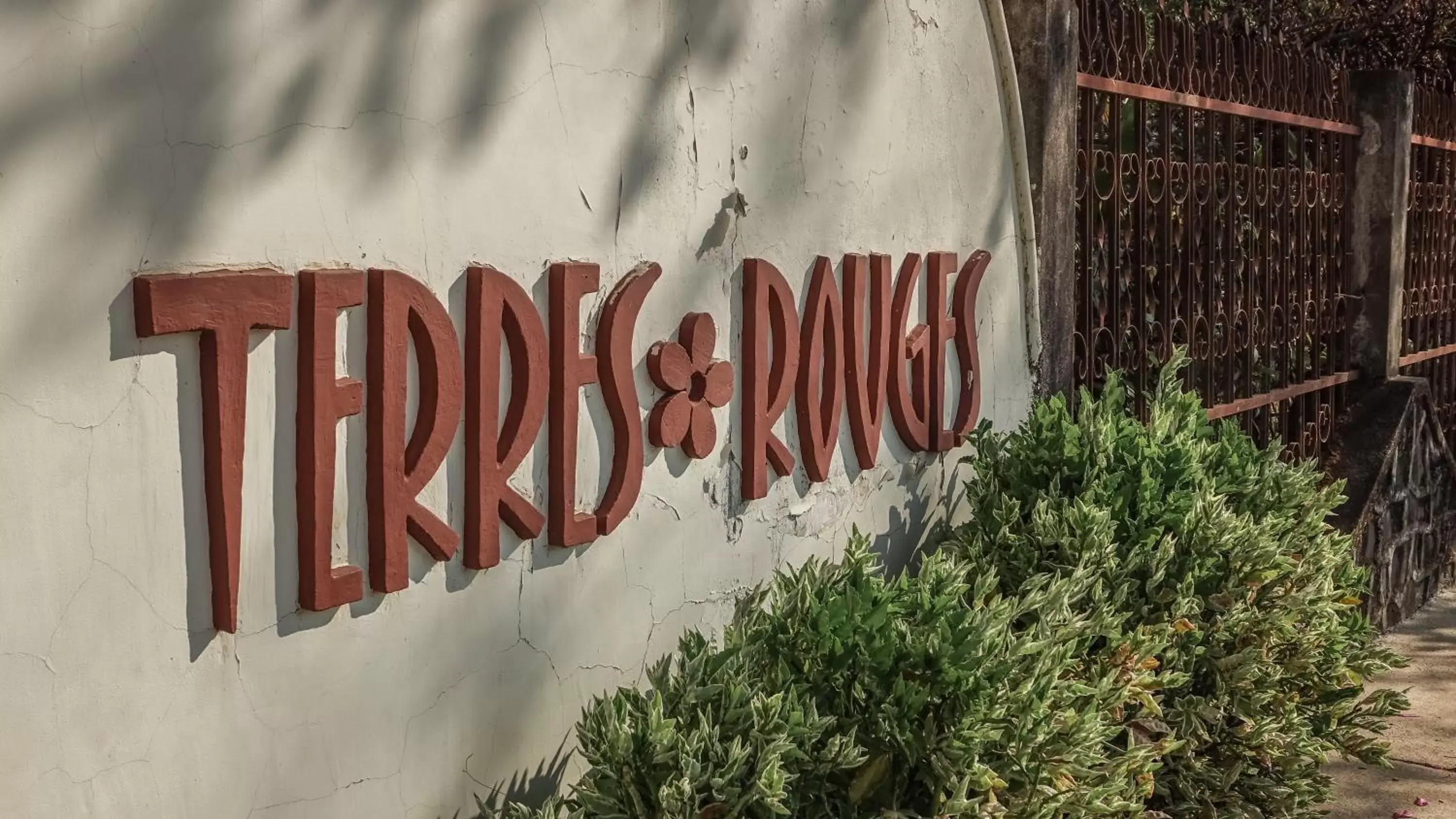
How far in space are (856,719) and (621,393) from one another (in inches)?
27.1

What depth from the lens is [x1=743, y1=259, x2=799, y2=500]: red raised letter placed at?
2.98 m

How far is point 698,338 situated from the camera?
2.82 m

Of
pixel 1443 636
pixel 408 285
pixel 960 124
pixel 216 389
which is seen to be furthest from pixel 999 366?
pixel 1443 636

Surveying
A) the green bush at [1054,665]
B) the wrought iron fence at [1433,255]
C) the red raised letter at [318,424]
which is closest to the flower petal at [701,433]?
the green bush at [1054,665]

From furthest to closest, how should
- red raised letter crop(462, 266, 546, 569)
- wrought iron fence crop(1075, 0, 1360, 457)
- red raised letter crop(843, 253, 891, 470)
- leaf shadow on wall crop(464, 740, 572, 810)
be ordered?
wrought iron fence crop(1075, 0, 1360, 457) → red raised letter crop(843, 253, 891, 470) → leaf shadow on wall crop(464, 740, 572, 810) → red raised letter crop(462, 266, 546, 569)

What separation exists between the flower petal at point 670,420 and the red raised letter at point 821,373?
1.34 ft

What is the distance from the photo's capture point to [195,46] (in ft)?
6.22

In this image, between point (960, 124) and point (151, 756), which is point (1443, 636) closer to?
point (960, 124)

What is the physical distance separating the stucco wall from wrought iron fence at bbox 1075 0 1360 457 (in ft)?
4.71

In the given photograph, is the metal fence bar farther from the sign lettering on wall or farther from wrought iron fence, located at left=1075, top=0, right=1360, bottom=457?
the sign lettering on wall

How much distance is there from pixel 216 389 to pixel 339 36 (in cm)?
55

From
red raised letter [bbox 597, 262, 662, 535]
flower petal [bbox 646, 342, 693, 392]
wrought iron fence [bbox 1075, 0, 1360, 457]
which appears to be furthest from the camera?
wrought iron fence [bbox 1075, 0, 1360, 457]

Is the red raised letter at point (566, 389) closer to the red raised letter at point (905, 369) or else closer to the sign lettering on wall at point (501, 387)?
the sign lettering on wall at point (501, 387)

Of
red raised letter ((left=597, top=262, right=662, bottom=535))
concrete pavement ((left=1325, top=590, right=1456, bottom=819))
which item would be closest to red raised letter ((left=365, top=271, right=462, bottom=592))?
red raised letter ((left=597, top=262, right=662, bottom=535))
